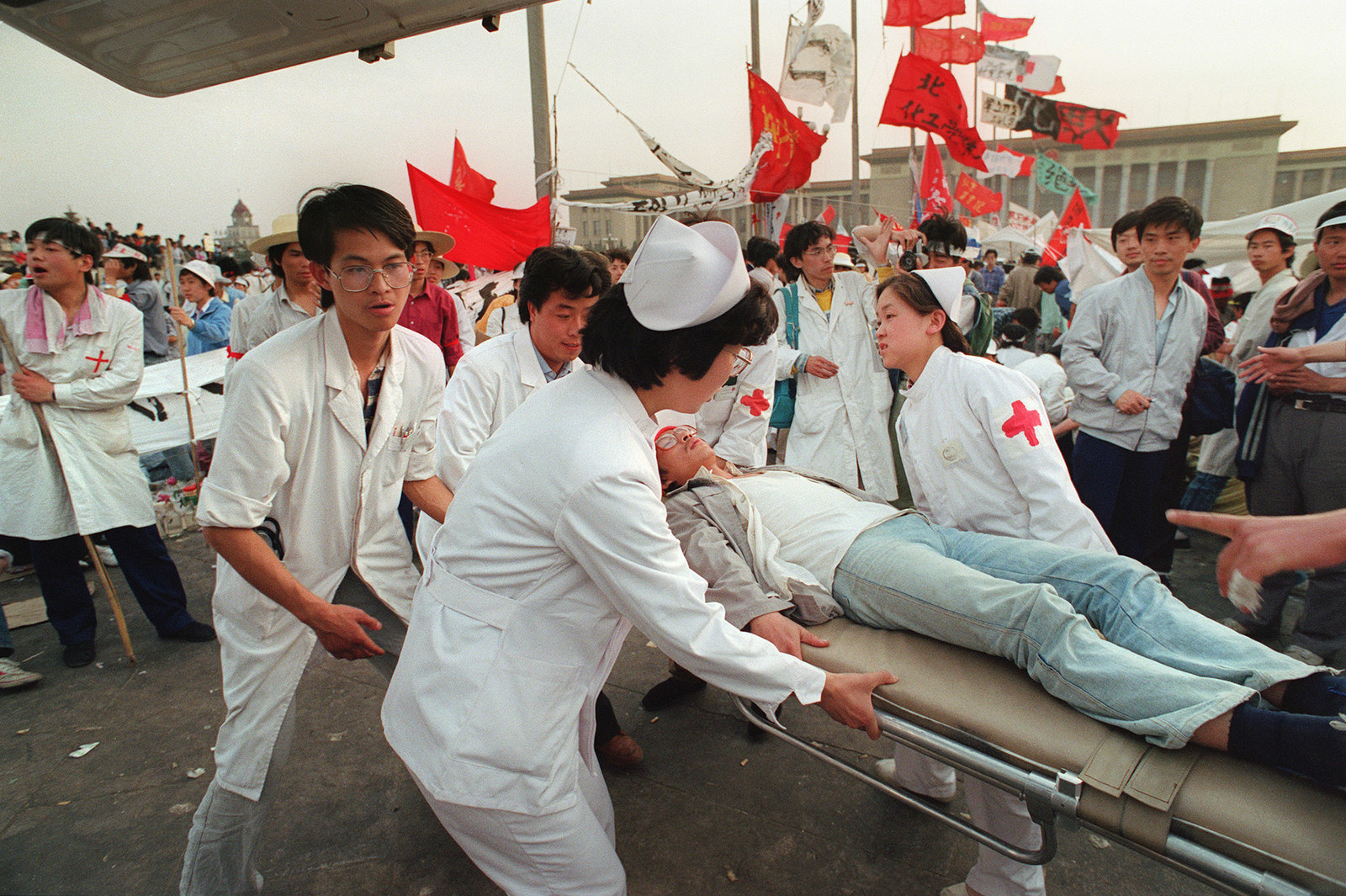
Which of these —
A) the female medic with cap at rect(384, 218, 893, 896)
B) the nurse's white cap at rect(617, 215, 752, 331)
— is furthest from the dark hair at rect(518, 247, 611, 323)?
the nurse's white cap at rect(617, 215, 752, 331)

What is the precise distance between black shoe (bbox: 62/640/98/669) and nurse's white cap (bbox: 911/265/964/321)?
4.50m

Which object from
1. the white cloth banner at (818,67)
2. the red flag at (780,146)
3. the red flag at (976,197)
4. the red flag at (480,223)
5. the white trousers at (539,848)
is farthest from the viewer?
the red flag at (976,197)

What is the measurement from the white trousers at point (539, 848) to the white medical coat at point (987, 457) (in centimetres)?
163

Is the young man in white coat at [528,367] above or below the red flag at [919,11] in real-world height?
below

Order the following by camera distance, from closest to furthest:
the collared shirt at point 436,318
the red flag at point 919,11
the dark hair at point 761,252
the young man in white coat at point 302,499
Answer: the young man in white coat at point 302,499 → the collared shirt at point 436,318 → the dark hair at point 761,252 → the red flag at point 919,11

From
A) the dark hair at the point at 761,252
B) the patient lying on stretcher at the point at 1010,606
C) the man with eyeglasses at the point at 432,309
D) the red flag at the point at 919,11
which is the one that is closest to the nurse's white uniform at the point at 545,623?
the patient lying on stretcher at the point at 1010,606

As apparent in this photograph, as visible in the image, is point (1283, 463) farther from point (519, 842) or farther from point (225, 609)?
point (225, 609)

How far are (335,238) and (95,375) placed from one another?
279 cm

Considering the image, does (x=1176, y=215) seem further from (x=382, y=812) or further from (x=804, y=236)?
(x=382, y=812)

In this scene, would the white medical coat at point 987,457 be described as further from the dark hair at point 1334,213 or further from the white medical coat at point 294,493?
the dark hair at point 1334,213

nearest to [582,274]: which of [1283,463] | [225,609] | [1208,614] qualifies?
[225,609]

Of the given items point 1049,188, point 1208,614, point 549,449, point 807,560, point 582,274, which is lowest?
point 1208,614

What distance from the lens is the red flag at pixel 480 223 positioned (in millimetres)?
6719

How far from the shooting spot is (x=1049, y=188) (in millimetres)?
13820
